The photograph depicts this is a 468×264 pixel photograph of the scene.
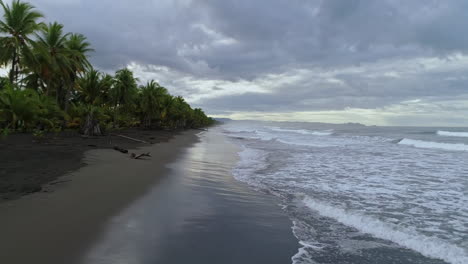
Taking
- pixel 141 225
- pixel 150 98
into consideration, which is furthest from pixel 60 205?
pixel 150 98

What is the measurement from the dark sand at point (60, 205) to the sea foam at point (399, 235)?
15.2 ft

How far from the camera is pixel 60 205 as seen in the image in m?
4.88

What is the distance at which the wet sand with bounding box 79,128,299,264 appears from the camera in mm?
3451

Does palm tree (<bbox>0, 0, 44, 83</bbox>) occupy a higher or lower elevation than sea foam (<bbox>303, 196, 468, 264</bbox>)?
higher

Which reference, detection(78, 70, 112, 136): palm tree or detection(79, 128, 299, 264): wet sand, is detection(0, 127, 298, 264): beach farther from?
detection(78, 70, 112, 136): palm tree

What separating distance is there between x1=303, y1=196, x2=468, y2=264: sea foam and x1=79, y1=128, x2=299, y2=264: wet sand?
1.20 m

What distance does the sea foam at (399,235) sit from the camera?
3.87 meters

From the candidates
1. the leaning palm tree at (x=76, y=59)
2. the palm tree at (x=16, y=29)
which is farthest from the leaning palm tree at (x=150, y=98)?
the palm tree at (x=16, y=29)

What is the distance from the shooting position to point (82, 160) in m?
9.82

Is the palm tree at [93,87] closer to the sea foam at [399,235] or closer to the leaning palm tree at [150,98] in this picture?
the leaning palm tree at [150,98]

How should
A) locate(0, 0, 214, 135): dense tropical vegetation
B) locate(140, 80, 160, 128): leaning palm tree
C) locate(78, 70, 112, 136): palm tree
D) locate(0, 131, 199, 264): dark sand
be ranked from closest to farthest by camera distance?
locate(0, 131, 199, 264): dark sand < locate(0, 0, 214, 135): dense tropical vegetation < locate(78, 70, 112, 136): palm tree < locate(140, 80, 160, 128): leaning palm tree

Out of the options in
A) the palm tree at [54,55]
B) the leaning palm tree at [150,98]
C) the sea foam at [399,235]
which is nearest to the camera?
the sea foam at [399,235]

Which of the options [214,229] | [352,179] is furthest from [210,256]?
[352,179]

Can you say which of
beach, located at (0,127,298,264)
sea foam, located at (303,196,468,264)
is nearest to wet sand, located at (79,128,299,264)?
beach, located at (0,127,298,264)
